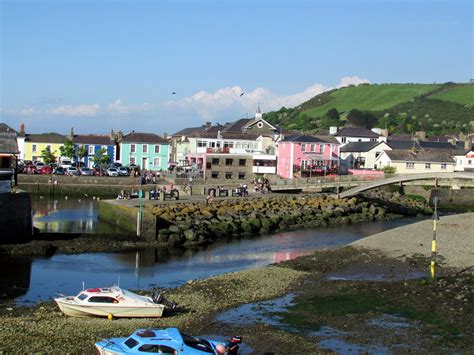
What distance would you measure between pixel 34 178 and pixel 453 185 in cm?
5153

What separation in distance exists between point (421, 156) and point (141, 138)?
42.1 meters

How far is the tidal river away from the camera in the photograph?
36.7m

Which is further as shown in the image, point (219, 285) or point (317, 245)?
point (317, 245)

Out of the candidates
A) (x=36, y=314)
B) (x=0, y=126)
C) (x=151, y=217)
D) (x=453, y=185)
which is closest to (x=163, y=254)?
(x=151, y=217)

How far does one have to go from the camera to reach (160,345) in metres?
22.3

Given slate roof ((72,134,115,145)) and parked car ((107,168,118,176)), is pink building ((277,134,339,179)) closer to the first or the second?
parked car ((107,168,118,176))

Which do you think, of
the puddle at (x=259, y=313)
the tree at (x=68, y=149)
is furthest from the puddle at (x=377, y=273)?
the tree at (x=68, y=149)

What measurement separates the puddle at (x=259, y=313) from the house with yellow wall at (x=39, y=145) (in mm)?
79434

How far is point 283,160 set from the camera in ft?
300

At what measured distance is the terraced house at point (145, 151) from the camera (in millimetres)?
104356

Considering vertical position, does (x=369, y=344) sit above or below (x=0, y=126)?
below

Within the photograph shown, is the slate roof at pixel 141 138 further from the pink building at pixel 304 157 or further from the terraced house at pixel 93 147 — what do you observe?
the pink building at pixel 304 157

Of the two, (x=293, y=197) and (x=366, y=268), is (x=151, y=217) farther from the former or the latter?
(x=293, y=197)

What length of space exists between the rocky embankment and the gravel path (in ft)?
39.2
